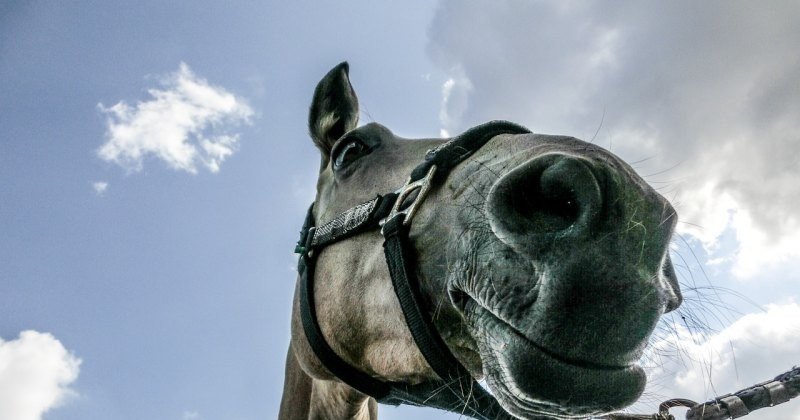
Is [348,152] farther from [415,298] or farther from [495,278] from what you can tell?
[495,278]

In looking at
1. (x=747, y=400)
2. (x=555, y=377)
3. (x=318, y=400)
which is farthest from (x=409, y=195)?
(x=747, y=400)

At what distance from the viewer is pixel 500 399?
1.81 meters

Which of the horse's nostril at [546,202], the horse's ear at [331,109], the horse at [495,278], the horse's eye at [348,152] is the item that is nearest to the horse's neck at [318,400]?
the horse at [495,278]

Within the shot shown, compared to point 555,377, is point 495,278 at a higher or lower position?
higher

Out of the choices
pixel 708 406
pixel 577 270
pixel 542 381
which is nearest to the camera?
pixel 577 270

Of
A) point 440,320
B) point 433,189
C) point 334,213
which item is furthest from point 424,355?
point 334,213

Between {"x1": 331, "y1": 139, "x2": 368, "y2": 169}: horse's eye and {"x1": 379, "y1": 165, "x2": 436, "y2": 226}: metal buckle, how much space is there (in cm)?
93

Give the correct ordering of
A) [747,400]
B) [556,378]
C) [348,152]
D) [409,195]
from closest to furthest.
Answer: [556,378] → [409,195] → [348,152] → [747,400]

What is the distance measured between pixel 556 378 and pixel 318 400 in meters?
2.54

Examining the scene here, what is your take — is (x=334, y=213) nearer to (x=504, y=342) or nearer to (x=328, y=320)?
(x=328, y=320)

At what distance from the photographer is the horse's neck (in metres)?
3.45

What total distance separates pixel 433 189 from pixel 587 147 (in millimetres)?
758

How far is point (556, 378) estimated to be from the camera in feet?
5.01

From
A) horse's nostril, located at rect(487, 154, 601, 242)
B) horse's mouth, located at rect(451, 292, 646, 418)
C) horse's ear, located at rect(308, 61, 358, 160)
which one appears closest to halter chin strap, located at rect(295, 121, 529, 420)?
horse's mouth, located at rect(451, 292, 646, 418)
